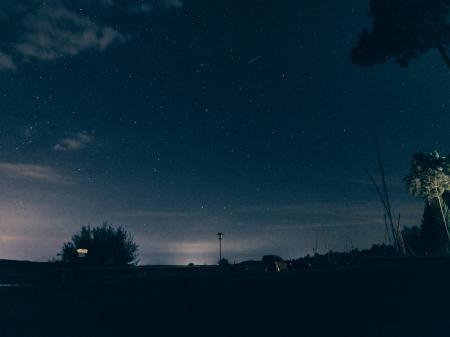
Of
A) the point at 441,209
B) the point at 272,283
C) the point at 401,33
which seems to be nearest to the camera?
the point at 272,283

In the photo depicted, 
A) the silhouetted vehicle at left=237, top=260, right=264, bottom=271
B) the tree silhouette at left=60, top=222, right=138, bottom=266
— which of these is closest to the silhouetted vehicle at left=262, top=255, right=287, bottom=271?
the silhouetted vehicle at left=237, top=260, right=264, bottom=271

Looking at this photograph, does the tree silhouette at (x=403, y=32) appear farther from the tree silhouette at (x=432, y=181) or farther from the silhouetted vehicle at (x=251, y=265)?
the tree silhouette at (x=432, y=181)

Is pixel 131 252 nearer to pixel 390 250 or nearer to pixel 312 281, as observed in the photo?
pixel 312 281

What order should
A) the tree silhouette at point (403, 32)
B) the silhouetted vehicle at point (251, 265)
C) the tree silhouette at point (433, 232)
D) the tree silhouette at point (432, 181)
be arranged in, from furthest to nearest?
1. the tree silhouette at point (433, 232)
2. the tree silhouette at point (432, 181)
3. the silhouetted vehicle at point (251, 265)
4. the tree silhouette at point (403, 32)

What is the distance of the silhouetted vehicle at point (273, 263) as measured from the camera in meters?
38.5

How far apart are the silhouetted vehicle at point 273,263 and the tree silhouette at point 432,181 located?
2399 cm

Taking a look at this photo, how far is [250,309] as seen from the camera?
35.3 feet

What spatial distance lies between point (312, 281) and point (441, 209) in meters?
45.2

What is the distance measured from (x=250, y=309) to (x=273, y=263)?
29.0 m

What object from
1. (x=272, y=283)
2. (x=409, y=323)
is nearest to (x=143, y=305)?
(x=272, y=283)

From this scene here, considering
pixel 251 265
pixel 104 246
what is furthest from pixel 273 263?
pixel 104 246

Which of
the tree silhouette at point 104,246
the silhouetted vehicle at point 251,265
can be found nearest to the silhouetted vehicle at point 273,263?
the silhouetted vehicle at point 251,265

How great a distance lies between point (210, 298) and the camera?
12.3 metres

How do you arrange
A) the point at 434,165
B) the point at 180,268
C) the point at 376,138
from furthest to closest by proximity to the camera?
the point at 376,138 < the point at 434,165 < the point at 180,268
